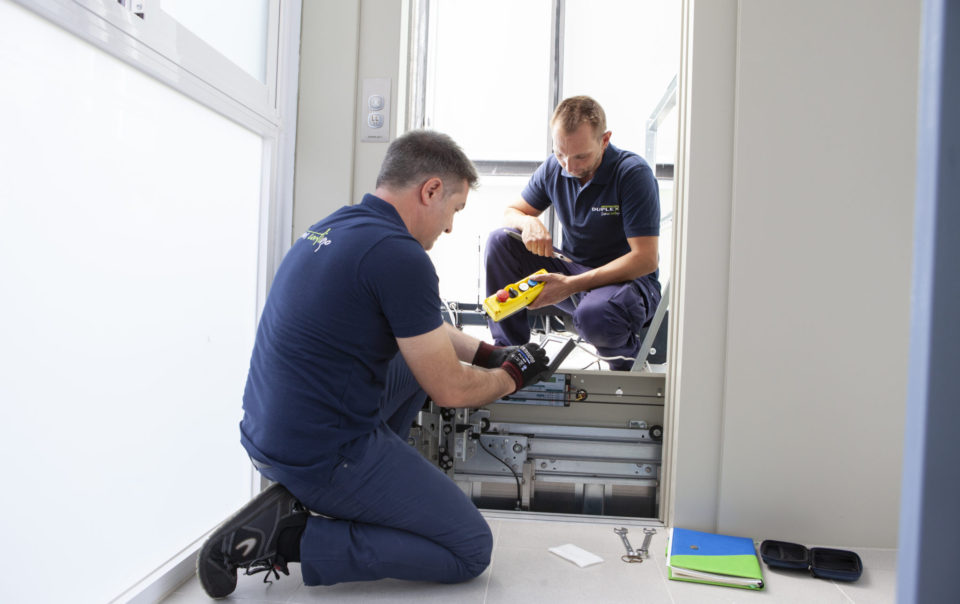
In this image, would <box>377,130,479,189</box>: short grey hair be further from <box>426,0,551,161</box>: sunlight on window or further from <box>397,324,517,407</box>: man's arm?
<box>426,0,551,161</box>: sunlight on window

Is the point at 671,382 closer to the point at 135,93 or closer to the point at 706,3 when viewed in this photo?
the point at 706,3

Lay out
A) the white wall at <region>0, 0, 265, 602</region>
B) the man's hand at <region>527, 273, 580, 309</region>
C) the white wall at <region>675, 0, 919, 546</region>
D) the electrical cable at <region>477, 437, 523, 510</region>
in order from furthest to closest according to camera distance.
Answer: the man's hand at <region>527, 273, 580, 309</region> < the electrical cable at <region>477, 437, 523, 510</region> < the white wall at <region>675, 0, 919, 546</region> < the white wall at <region>0, 0, 265, 602</region>

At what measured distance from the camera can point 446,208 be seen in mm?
1510

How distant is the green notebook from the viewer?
150cm

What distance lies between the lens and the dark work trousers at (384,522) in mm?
1361

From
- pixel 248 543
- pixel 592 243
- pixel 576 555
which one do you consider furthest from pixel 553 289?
pixel 248 543

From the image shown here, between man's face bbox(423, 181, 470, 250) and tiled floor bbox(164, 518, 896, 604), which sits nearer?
tiled floor bbox(164, 518, 896, 604)

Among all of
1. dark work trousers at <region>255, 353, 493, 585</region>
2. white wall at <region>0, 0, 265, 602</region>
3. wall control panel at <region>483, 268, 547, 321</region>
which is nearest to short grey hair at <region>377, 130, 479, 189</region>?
white wall at <region>0, 0, 265, 602</region>

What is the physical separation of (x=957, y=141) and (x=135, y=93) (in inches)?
53.4

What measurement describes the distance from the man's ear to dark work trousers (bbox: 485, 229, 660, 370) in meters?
1.06

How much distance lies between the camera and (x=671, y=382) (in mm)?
1883

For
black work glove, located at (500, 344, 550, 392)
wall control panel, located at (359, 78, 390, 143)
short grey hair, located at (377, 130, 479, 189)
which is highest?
wall control panel, located at (359, 78, 390, 143)

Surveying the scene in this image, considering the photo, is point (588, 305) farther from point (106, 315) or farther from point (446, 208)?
point (106, 315)

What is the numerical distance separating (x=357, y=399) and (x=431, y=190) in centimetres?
53
